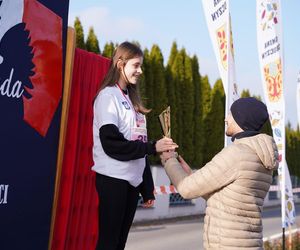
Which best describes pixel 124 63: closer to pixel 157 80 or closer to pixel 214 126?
pixel 157 80

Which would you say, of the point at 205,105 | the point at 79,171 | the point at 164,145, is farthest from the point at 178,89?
the point at 164,145

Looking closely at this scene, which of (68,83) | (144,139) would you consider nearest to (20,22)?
(68,83)

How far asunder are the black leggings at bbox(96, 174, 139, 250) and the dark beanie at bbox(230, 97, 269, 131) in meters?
0.69

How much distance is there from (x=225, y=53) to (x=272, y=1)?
1687 millimetres

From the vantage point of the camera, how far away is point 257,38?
723 centimetres

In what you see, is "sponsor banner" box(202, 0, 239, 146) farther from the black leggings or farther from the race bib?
the black leggings

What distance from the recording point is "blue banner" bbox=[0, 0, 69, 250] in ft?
8.54

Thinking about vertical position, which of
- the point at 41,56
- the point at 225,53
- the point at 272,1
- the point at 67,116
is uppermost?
the point at 272,1

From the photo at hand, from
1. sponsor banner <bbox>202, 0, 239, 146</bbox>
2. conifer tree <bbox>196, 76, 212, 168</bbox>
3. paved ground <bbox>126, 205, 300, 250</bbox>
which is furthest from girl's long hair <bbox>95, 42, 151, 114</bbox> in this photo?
conifer tree <bbox>196, 76, 212, 168</bbox>

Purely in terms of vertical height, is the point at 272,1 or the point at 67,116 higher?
the point at 272,1

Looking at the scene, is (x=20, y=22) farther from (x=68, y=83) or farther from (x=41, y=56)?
(x=68, y=83)

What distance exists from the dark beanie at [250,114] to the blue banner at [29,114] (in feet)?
3.21

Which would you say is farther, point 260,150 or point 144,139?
point 144,139

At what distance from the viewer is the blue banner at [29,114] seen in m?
2.60
